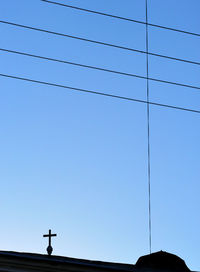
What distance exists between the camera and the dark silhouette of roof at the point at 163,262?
16.6 meters

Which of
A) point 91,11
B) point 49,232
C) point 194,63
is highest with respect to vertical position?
point 91,11

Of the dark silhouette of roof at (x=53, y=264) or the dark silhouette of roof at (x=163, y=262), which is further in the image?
the dark silhouette of roof at (x=163, y=262)

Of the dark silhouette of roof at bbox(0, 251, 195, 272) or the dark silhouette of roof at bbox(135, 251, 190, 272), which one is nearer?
the dark silhouette of roof at bbox(0, 251, 195, 272)

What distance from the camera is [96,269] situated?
46.8 feet

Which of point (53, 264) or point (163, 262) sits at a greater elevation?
point (163, 262)

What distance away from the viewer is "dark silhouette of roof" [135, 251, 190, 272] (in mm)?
16609

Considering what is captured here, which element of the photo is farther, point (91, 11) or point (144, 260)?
point (144, 260)

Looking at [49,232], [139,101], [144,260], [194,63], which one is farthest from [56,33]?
[49,232]

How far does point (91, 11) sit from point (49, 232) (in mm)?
14949

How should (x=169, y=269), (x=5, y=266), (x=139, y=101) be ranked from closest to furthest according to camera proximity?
(x=5, y=266) < (x=139, y=101) < (x=169, y=269)

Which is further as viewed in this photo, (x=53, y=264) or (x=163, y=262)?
(x=163, y=262)

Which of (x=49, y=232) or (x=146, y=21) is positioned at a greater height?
(x=146, y=21)

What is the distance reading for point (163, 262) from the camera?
1691cm

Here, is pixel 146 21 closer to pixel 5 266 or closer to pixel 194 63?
pixel 194 63
